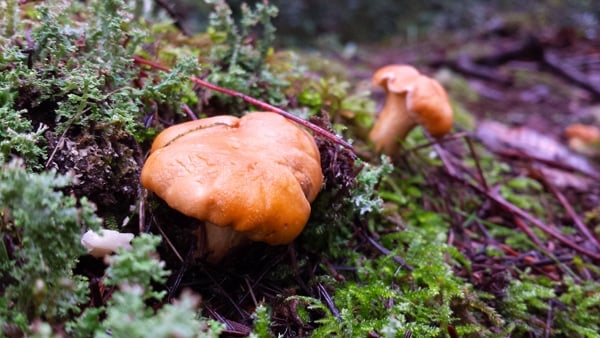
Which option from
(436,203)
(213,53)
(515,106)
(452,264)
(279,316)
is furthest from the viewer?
(515,106)

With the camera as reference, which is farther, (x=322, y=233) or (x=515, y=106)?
(x=515, y=106)

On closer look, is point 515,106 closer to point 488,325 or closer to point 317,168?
point 488,325

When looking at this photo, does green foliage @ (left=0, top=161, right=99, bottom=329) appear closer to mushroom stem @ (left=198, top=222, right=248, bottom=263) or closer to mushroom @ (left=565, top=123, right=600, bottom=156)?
mushroom stem @ (left=198, top=222, right=248, bottom=263)

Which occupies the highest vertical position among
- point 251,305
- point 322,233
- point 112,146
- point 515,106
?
point 112,146

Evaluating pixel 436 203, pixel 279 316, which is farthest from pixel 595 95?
pixel 279 316

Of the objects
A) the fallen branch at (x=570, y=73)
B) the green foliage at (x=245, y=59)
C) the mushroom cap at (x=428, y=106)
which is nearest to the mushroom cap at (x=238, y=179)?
the green foliage at (x=245, y=59)

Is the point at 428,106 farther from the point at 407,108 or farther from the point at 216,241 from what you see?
the point at 216,241
